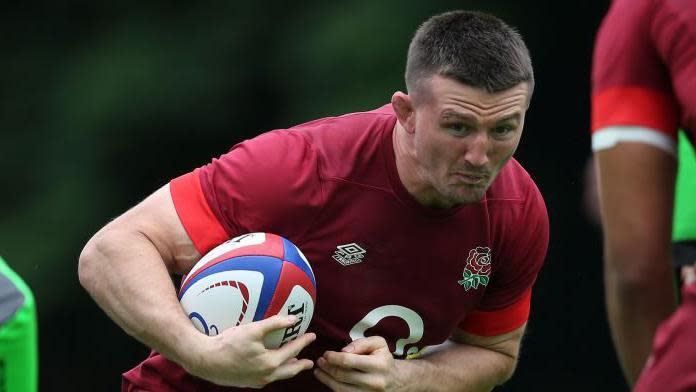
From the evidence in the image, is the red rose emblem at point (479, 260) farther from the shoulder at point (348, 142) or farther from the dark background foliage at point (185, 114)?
the dark background foliage at point (185, 114)

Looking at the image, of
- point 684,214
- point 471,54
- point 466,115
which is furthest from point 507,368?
point 684,214

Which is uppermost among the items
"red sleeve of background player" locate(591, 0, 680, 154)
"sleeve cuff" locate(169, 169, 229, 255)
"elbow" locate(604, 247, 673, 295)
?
"red sleeve of background player" locate(591, 0, 680, 154)

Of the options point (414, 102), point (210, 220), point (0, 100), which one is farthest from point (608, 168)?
point (0, 100)

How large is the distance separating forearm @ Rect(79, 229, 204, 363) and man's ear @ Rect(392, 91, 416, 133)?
0.87m

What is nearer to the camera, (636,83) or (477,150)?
(636,83)

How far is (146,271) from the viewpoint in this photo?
3.81 meters

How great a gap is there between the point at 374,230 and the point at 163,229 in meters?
0.67

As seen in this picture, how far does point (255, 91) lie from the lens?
7.13 m

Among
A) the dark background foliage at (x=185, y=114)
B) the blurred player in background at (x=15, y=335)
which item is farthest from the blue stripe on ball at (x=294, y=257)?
the dark background foliage at (x=185, y=114)

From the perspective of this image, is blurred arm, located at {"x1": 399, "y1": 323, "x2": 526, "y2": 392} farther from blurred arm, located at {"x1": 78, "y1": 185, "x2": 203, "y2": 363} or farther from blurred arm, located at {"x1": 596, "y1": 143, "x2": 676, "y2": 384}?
blurred arm, located at {"x1": 596, "y1": 143, "x2": 676, "y2": 384}

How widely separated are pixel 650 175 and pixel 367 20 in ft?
15.4

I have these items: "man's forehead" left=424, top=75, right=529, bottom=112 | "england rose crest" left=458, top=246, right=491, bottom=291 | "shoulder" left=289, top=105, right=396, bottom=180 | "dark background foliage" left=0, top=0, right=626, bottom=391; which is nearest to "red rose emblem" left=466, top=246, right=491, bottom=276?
"england rose crest" left=458, top=246, right=491, bottom=291

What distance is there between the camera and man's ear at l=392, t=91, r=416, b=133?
12.8 feet

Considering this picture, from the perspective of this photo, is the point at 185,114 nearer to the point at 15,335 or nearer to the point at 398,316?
Answer: the point at 398,316
